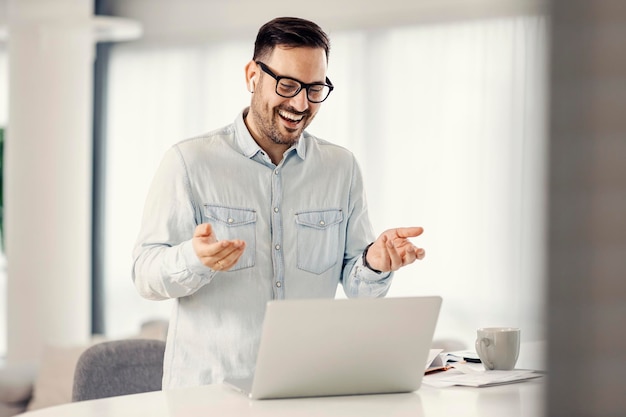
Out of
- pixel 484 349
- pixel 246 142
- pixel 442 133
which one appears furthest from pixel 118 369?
pixel 442 133

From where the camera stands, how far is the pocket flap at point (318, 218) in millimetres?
2066

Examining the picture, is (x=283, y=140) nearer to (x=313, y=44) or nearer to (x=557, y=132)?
(x=313, y=44)

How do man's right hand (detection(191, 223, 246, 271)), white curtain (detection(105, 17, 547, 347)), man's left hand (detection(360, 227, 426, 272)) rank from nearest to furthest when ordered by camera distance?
man's right hand (detection(191, 223, 246, 271)), man's left hand (detection(360, 227, 426, 272)), white curtain (detection(105, 17, 547, 347))

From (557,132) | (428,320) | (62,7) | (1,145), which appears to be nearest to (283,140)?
(428,320)

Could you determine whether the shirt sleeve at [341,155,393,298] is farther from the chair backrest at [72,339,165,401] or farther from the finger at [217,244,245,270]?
the chair backrest at [72,339,165,401]

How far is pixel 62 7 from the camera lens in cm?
593

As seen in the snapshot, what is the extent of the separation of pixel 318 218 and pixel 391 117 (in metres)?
4.27

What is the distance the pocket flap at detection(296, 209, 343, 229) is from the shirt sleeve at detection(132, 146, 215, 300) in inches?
9.6

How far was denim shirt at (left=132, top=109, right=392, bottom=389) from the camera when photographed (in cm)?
194

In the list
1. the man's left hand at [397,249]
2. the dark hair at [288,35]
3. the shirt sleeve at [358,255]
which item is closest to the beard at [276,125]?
the dark hair at [288,35]

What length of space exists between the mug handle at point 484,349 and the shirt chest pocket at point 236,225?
54 cm

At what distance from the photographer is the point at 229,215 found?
79.1 inches

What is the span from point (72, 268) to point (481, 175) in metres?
2.84

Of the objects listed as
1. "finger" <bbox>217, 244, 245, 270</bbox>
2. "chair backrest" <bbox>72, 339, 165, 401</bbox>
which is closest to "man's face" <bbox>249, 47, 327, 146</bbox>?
"finger" <bbox>217, 244, 245, 270</bbox>
